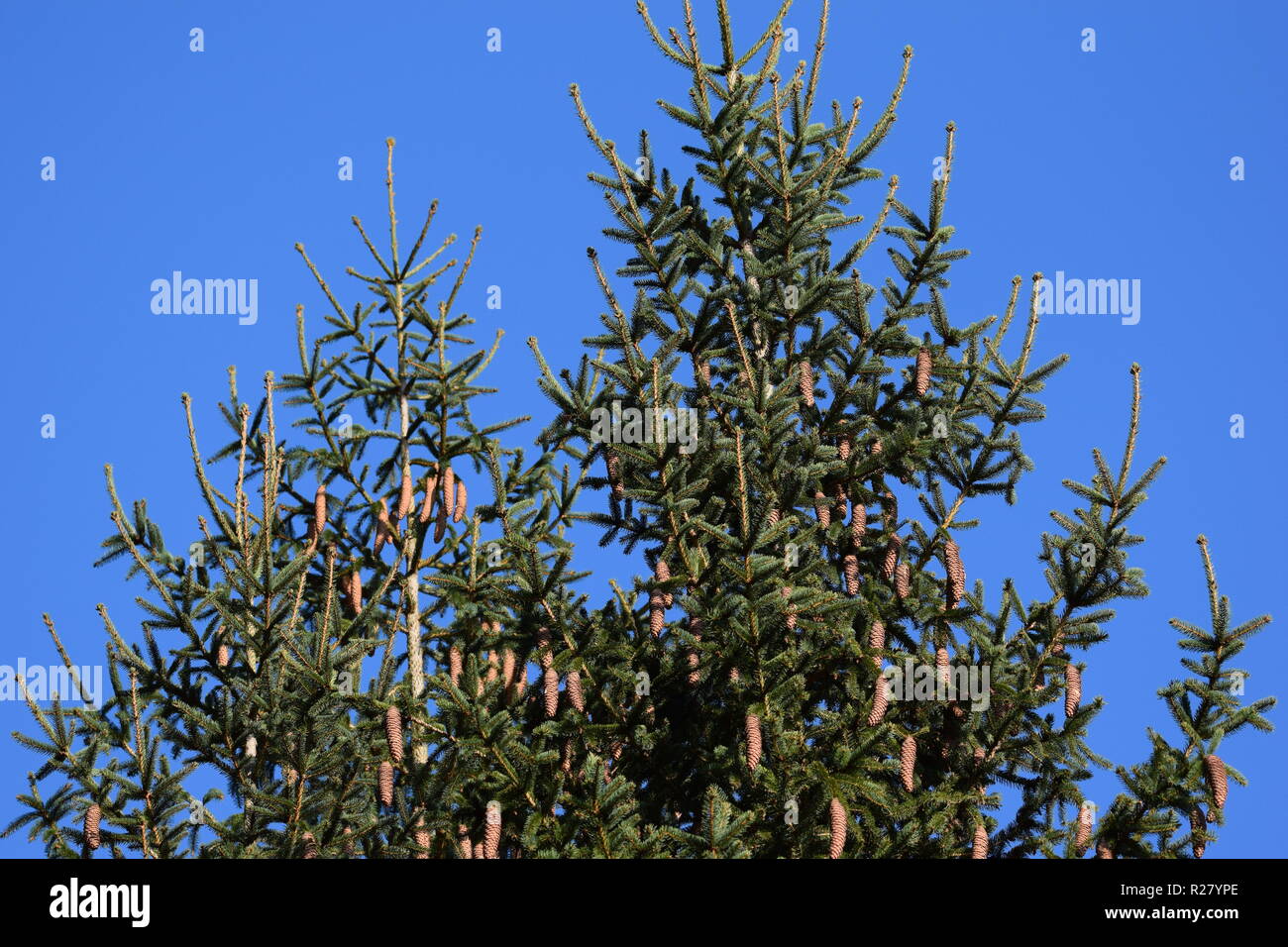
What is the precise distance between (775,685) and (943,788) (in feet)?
4.05

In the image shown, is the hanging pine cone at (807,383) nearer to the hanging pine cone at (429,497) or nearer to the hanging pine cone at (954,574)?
the hanging pine cone at (954,574)

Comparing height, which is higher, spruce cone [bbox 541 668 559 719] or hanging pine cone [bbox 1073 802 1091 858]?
spruce cone [bbox 541 668 559 719]

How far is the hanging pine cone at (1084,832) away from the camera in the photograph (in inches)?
394

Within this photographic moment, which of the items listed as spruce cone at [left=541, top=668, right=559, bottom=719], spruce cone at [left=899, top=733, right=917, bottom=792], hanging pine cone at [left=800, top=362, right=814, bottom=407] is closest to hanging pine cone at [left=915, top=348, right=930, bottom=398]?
hanging pine cone at [left=800, top=362, right=814, bottom=407]

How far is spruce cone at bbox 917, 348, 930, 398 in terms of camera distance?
11.6 meters

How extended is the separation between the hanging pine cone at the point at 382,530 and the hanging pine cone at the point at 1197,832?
6.35 m

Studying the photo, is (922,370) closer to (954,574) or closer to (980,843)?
(954,574)

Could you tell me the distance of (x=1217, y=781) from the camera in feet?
32.3

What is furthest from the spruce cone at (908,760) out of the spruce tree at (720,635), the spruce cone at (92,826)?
the spruce cone at (92,826)

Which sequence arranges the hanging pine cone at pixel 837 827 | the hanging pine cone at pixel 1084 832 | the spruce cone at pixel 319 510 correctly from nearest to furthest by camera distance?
the hanging pine cone at pixel 837 827
the hanging pine cone at pixel 1084 832
the spruce cone at pixel 319 510

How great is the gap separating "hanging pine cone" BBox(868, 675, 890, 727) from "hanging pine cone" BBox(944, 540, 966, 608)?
90cm

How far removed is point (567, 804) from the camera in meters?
10.1

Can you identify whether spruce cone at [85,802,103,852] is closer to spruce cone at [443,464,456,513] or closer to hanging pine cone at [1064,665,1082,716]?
spruce cone at [443,464,456,513]
